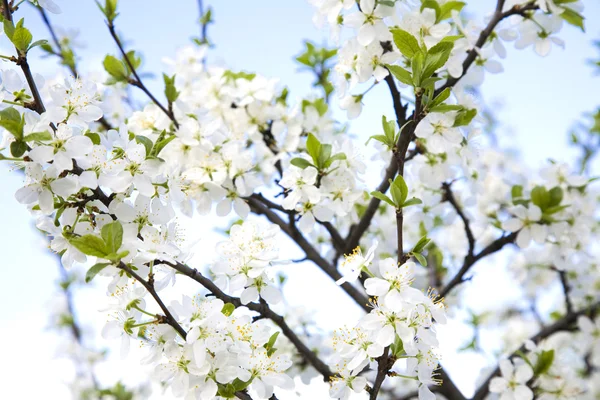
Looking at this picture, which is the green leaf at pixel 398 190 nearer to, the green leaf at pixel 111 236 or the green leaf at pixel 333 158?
the green leaf at pixel 333 158

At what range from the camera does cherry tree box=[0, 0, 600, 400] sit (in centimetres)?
134

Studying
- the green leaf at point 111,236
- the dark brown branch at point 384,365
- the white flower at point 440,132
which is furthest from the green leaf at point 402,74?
the green leaf at point 111,236

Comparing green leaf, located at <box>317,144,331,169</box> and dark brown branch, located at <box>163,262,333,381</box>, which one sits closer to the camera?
dark brown branch, located at <box>163,262,333,381</box>

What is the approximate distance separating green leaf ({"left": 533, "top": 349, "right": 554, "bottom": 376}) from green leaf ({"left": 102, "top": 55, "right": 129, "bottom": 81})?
1.98 meters

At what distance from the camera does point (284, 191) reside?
1909 mm

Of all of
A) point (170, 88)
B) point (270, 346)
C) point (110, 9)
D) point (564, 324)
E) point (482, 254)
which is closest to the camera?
point (270, 346)

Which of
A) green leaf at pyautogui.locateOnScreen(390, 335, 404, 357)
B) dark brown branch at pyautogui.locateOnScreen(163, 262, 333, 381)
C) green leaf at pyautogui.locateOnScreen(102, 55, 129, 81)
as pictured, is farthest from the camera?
green leaf at pyautogui.locateOnScreen(102, 55, 129, 81)

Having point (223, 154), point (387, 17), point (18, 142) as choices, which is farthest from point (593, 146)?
point (18, 142)

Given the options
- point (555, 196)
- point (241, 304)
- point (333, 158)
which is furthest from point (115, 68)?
point (555, 196)

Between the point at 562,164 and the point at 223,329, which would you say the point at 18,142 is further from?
the point at 562,164

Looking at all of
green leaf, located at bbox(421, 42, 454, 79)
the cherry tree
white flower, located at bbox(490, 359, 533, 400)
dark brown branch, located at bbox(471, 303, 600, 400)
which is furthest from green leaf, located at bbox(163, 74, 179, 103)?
dark brown branch, located at bbox(471, 303, 600, 400)

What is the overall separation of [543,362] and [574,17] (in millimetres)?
1354

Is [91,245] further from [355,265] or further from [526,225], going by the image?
[526,225]

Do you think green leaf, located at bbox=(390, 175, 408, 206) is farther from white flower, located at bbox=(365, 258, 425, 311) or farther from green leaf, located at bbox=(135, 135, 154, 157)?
green leaf, located at bbox=(135, 135, 154, 157)
